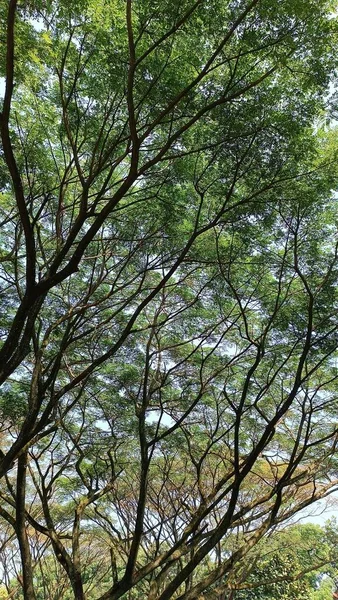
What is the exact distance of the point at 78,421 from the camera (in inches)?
342

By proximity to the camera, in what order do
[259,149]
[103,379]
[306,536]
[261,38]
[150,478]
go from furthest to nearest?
[306,536], [150,478], [103,379], [259,149], [261,38]

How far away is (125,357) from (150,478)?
4982 millimetres

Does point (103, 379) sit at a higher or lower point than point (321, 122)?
higher

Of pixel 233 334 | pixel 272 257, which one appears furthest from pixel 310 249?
pixel 233 334

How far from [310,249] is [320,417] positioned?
4.16 meters

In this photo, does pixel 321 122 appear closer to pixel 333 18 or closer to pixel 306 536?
pixel 333 18

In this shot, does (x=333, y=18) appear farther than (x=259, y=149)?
No

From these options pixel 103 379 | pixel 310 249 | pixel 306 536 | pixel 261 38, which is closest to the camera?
pixel 261 38

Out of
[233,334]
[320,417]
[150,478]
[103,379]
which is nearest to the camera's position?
[233,334]

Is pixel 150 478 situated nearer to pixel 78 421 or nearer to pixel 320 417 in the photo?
pixel 78 421

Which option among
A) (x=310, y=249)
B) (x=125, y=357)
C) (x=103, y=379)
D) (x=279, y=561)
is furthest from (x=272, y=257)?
(x=279, y=561)

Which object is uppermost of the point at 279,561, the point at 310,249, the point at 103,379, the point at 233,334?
the point at 103,379

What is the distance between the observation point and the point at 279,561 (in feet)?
41.4

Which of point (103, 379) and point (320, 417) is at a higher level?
point (103, 379)
